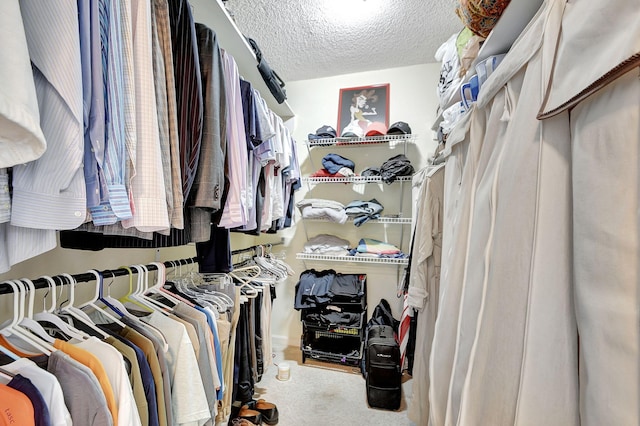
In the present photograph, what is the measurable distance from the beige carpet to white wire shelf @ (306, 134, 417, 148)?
1.83 meters

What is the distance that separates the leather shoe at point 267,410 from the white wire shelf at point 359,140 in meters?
1.90

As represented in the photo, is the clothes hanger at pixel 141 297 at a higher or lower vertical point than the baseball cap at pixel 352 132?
lower

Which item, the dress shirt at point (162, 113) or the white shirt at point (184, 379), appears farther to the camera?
the white shirt at point (184, 379)

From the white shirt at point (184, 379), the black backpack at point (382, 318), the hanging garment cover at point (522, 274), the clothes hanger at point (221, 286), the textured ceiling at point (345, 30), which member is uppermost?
the textured ceiling at point (345, 30)

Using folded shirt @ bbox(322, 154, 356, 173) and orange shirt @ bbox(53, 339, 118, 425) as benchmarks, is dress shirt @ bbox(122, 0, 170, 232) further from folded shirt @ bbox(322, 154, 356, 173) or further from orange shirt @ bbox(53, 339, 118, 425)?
folded shirt @ bbox(322, 154, 356, 173)

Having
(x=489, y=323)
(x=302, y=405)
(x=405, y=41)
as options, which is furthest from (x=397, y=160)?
(x=302, y=405)

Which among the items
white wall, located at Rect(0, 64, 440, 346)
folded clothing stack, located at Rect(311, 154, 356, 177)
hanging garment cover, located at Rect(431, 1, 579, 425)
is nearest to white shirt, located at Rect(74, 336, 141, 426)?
hanging garment cover, located at Rect(431, 1, 579, 425)

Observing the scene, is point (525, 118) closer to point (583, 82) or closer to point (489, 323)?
point (583, 82)

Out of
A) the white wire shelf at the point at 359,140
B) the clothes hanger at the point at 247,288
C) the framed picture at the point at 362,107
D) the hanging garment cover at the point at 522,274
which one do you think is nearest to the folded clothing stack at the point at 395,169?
the white wire shelf at the point at 359,140

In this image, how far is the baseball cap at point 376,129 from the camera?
6.76 feet

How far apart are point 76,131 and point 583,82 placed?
0.79 metres

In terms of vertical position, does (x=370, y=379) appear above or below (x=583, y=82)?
below

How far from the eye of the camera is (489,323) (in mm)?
502

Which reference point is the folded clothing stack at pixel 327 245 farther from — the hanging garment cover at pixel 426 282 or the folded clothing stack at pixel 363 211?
the hanging garment cover at pixel 426 282
